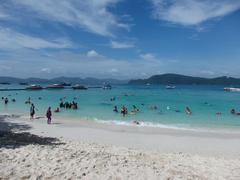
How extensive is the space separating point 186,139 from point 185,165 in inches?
265

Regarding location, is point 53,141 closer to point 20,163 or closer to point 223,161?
point 20,163

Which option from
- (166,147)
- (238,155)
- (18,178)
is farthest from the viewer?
(166,147)

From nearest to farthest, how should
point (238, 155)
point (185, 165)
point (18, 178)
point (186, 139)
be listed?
point (18, 178) < point (185, 165) < point (238, 155) < point (186, 139)

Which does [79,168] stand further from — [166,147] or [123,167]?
[166,147]

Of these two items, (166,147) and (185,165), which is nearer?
(185,165)

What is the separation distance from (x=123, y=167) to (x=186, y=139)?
8596mm

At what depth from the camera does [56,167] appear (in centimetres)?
823

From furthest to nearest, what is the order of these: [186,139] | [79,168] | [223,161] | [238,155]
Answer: [186,139], [238,155], [223,161], [79,168]

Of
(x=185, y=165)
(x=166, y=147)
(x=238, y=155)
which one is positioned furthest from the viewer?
(x=166, y=147)

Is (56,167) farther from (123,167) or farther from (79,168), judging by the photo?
(123,167)

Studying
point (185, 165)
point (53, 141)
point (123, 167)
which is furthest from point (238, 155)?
point (53, 141)

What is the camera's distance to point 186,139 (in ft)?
53.0

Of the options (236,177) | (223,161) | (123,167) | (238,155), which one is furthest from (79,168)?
(238,155)

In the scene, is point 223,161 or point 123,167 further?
point 223,161
